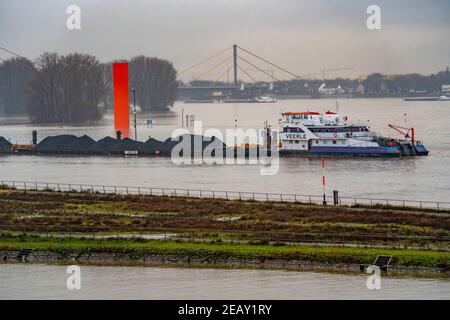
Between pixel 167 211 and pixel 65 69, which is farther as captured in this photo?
pixel 65 69

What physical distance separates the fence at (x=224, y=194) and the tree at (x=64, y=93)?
70218 millimetres

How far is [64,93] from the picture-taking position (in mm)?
120188

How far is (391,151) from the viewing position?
2485 inches

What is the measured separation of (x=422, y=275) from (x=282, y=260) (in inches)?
149

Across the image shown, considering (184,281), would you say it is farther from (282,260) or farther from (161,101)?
(161,101)

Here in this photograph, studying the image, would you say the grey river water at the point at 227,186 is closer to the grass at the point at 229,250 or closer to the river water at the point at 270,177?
the river water at the point at 270,177

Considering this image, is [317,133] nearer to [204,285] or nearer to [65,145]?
[65,145]

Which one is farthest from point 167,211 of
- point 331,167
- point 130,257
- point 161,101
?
point 161,101

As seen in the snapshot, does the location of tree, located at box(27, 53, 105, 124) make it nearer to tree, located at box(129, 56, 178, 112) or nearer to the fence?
tree, located at box(129, 56, 178, 112)

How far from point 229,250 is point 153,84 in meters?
128

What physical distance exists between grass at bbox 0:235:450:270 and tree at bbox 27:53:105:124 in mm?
88620

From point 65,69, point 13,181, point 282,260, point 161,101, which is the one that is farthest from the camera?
point 161,101

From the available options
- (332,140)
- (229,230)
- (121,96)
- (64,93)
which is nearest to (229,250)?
(229,230)

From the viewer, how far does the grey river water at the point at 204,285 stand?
2428cm
